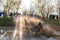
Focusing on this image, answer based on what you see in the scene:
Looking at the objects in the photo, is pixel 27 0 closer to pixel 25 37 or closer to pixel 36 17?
pixel 36 17

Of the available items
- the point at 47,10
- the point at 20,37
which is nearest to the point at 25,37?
the point at 20,37

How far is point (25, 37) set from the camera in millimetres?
3031

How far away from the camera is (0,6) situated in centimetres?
305

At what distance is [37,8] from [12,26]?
0.39 metres

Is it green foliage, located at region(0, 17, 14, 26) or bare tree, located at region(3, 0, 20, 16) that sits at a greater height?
bare tree, located at region(3, 0, 20, 16)

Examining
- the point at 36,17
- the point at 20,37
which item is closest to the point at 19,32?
the point at 20,37

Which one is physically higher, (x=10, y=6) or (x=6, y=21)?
(x=10, y=6)

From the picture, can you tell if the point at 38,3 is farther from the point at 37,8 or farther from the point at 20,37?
the point at 20,37

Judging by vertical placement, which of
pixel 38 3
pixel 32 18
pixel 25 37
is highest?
pixel 38 3

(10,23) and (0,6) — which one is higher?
(0,6)

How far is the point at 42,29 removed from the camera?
3.07 metres

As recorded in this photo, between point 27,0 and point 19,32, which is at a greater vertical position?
point 27,0

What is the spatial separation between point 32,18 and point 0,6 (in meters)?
0.44

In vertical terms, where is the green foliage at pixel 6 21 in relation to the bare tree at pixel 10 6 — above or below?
below
